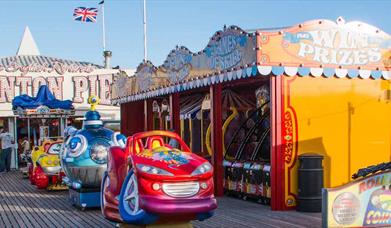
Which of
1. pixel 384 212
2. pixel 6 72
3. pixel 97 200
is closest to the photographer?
pixel 384 212

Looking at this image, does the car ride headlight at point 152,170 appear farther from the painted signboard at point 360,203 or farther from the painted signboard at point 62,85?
the painted signboard at point 62,85

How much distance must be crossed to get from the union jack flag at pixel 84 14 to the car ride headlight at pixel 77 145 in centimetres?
1671

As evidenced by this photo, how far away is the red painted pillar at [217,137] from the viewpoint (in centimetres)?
1137

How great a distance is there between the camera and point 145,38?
2425 centimetres

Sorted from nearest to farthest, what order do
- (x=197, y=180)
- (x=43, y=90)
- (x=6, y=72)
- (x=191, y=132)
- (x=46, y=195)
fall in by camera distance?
(x=197, y=180) → (x=46, y=195) → (x=191, y=132) → (x=43, y=90) → (x=6, y=72)

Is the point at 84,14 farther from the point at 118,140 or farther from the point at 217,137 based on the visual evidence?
the point at 118,140

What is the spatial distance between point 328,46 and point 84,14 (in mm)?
18435

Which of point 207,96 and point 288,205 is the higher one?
point 207,96

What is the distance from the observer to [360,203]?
6.40 meters

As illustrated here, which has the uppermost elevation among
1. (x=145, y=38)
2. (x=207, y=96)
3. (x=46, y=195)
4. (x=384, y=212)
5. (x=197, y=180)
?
(x=145, y=38)

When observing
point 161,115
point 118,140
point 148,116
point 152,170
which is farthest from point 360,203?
point 148,116

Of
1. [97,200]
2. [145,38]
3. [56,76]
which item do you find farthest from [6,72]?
[97,200]

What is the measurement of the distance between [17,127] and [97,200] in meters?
12.2

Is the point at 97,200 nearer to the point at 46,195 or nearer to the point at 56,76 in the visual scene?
the point at 46,195
